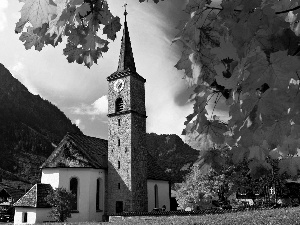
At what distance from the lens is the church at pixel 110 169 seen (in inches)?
1404

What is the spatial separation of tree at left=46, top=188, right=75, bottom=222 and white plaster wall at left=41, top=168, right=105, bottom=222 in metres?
2.50

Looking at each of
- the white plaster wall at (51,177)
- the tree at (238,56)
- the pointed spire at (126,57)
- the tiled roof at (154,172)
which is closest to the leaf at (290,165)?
the tree at (238,56)

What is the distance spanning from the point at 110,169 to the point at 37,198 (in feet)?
26.3

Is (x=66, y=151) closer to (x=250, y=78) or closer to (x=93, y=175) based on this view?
(x=93, y=175)

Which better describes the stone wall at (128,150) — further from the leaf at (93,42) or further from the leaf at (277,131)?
the leaf at (277,131)

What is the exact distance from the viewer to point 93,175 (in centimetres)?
3716

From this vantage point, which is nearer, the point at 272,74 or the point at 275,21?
the point at 272,74

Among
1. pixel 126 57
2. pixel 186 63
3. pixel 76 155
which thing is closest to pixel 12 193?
pixel 76 155

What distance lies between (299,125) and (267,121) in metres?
0.73

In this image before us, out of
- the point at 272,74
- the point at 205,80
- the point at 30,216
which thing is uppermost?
the point at 205,80

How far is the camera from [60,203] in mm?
32281

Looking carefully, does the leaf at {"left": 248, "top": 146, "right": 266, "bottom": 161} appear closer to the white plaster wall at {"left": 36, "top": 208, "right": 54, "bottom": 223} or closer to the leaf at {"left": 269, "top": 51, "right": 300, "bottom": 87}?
the leaf at {"left": 269, "top": 51, "right": 300, "bottom": 87}

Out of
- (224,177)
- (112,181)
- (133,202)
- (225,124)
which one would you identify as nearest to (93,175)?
(112,181)

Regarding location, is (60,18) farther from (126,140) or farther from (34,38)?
(126,140)
